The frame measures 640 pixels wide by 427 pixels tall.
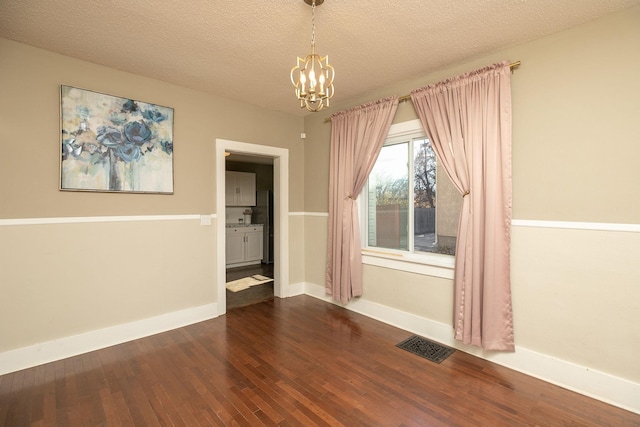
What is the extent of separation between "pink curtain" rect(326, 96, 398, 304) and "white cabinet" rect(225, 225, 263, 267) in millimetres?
3110

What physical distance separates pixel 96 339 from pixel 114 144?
1882 mm

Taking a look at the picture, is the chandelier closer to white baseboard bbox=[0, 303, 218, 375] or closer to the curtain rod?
the curtain rod

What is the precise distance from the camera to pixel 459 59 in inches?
107

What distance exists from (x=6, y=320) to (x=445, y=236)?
13.1ft

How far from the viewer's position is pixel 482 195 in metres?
2.58

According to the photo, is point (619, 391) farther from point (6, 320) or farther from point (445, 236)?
point (6, 320)

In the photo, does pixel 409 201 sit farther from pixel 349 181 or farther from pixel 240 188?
pixel 240 188

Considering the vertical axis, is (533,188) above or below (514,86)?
below

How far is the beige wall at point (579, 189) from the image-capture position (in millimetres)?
2000

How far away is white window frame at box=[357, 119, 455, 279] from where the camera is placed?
2965 millimetres

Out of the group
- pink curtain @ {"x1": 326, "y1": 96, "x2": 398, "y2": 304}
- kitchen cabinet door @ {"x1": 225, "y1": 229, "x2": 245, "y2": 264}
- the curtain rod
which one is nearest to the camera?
the curtain rod

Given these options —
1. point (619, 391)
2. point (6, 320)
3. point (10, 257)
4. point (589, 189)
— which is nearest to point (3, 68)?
point (10, 257)

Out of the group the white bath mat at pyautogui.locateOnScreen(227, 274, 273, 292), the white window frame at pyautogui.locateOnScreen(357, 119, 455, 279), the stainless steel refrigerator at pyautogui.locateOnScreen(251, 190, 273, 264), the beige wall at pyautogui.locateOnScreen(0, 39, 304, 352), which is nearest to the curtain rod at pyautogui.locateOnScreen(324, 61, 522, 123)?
the white window frame at pyautogui.locateOnScreen(357, 119, 455, 279)

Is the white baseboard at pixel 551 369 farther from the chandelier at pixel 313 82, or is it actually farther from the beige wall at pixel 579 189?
the chandelier at pixel 313 82
